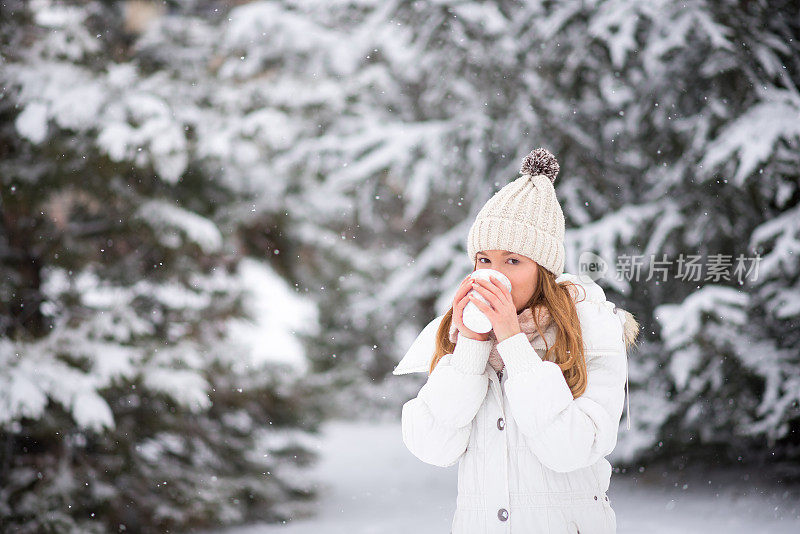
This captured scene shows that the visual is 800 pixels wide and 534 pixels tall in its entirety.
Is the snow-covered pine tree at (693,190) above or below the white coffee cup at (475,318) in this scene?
above

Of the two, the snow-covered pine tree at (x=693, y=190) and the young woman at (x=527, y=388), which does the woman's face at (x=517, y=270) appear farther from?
the snow-covered pine tree at (x=693, y=190)

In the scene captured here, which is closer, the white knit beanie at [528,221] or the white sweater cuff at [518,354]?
the white sweater cuff at [518,354]

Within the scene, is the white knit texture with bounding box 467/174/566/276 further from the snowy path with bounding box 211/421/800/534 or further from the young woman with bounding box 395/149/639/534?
the snowy path with bounding box 211/421/800/534

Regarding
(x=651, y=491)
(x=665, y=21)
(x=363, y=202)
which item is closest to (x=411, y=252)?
(x=363, y=202)

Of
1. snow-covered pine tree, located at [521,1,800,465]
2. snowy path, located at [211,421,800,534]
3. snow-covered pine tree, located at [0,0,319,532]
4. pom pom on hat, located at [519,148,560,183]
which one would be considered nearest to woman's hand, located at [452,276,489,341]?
pom pom on hat, located at [519,148,560,183]

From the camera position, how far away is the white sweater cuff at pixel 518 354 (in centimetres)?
189

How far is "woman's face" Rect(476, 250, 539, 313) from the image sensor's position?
208cm

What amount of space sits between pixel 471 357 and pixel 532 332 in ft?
0.78

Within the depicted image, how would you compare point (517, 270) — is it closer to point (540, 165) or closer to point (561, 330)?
point (561, 330)

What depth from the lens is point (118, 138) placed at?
237 inches

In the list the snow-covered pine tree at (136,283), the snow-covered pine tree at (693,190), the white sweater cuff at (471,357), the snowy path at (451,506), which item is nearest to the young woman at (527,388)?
the white sweater cuff at (471,357)

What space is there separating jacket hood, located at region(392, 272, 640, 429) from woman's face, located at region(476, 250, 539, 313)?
0.16m

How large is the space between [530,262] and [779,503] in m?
5.72

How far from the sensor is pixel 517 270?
2.08 metres
